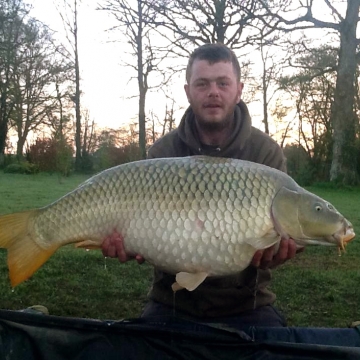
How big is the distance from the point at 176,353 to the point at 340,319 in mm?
1299

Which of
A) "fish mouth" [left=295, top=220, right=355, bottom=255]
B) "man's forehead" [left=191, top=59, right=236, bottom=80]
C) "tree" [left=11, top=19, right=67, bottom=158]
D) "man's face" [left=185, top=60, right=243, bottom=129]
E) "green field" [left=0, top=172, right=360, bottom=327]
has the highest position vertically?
"tree" [left=11, top=19, right=67, bottom=158]

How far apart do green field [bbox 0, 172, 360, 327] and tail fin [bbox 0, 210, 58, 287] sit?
3.35 ft

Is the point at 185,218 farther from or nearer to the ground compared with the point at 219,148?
nearer to the ground

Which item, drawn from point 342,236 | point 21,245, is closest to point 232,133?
point 342,236

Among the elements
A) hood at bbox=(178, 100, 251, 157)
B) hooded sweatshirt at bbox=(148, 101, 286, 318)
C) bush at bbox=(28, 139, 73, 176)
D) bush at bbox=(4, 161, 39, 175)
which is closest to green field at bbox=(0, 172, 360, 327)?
hooded sweatshirt at bbox=(148, 101, 286, 318)

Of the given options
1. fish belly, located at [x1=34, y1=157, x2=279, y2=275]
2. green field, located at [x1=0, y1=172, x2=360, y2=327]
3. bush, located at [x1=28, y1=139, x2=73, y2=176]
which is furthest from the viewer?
bush, located at [x1=28, y1=139, x2=73, y2=176]

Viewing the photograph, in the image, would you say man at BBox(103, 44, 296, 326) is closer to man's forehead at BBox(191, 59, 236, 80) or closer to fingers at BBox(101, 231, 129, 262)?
man's forehead at BBox(191, 59, 236, 80)

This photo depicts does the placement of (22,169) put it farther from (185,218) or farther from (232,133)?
(185,218)

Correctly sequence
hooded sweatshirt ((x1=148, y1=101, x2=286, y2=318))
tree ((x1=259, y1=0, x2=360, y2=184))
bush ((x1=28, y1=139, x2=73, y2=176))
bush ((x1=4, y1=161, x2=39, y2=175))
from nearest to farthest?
hooded sweatshirt ((x1=148, y1=101, x2=286, y2=318))
tree ((x1=259, y1=0, x2=360, y2=184))
bush ((x1=4, y1=161, x2=39, y2=175))
bush ((x1=28, y1=139, x2=73, y2=176))

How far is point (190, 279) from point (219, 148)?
56 cm

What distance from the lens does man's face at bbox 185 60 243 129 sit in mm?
1698

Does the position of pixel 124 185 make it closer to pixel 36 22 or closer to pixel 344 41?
pixel 344 41

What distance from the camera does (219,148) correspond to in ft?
5.72

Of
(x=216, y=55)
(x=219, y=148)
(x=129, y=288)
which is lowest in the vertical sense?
(x=129, y=288)
